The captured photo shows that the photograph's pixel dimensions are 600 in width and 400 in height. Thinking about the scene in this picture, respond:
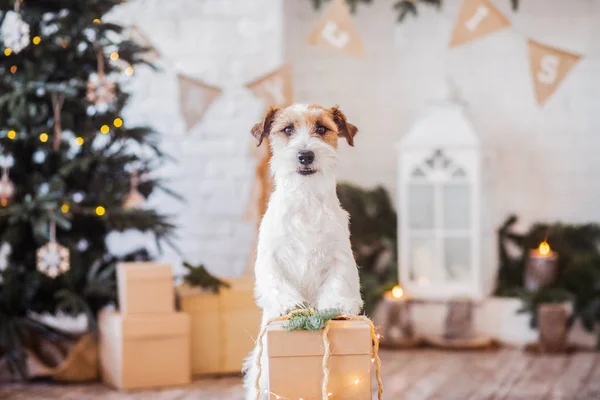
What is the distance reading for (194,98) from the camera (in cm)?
412

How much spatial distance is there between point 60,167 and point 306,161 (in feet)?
7.33

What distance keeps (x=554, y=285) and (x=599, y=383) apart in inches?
43.8

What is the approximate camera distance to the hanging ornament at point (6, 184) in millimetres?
3682

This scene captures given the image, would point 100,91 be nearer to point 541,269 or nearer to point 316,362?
point 316,362

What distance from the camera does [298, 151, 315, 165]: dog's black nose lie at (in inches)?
77.5

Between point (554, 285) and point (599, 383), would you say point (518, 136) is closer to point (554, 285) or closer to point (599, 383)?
point (554, 285)

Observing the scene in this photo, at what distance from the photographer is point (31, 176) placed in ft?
12.6

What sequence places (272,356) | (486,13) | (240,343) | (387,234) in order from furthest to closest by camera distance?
(387,234), (240,343), (486,13), (272,356)

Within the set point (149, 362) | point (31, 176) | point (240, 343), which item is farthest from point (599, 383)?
point (31, 176)

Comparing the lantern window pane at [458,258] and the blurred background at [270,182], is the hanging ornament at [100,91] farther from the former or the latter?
the lantern window pane at [458,258]

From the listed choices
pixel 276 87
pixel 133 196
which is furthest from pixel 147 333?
pixel 276 87

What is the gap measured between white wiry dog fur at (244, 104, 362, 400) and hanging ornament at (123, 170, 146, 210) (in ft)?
6.62

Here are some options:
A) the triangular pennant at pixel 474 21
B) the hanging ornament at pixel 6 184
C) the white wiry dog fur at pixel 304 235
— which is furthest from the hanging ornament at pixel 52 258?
the triangular pennant at pixel 474 21

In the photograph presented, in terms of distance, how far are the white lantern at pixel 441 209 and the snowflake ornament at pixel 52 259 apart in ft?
6.59
